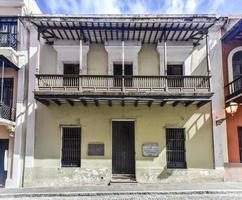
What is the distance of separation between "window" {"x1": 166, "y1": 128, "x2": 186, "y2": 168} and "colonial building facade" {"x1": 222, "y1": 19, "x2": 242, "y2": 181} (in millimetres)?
2132

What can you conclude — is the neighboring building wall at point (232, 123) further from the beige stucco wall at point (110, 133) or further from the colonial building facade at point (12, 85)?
the colonial building facade at point (12, 85)

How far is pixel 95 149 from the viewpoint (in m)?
14.0

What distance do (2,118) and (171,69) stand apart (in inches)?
329

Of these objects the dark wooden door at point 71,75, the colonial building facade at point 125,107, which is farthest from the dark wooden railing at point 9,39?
the dark wooden door at point 71,75

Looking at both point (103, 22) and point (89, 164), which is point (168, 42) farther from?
point (89, 164)

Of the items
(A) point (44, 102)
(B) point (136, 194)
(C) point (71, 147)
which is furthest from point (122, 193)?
(A) point (44, 102)

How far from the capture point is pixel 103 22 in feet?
42.8

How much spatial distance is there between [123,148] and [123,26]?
5696mm

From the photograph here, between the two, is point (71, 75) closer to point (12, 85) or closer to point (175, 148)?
point (12, 85)

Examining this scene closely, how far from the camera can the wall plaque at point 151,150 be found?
45.9ft

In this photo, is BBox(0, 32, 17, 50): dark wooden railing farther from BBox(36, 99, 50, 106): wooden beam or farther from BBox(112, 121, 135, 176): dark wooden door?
BBox(112, 121, 135, 176): dark wooden door

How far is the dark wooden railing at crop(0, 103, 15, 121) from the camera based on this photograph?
13516mm

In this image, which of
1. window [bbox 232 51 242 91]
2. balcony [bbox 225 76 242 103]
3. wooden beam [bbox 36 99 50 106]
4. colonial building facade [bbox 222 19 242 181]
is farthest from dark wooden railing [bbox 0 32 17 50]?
window [bbox 232 51 242 91]

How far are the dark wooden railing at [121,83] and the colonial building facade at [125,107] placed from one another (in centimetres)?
5
